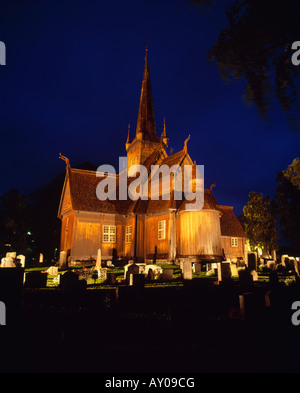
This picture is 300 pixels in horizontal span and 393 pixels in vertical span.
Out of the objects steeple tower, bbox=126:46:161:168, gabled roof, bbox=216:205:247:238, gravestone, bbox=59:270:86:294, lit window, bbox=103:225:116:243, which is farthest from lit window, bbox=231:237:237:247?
gravestone, bbox=59:270:86:294

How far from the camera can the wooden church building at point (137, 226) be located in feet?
79.5

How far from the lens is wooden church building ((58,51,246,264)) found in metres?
24.2

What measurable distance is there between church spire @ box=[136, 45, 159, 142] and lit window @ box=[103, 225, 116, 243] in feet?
54.5

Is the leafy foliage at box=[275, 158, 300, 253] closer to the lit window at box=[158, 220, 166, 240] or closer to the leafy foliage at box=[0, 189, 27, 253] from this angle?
the lit window at box=[158, 220, 166, 240]

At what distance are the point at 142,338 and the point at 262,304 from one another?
2903 mm

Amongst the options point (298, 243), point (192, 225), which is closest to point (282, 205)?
point (298, 243)

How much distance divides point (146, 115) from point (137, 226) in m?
21.5

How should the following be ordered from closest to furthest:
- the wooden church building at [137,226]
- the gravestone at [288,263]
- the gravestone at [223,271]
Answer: the gravestone at [223,271], the gravestone at [288,263], the wooden church building at [137,226]

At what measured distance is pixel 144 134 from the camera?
133 feet

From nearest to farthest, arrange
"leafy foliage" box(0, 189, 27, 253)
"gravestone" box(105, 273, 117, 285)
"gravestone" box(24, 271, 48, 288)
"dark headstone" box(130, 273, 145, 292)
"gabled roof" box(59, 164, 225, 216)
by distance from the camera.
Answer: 1. "dark headstone" box(130, 273, 145, 292)
2. "gravestone" box(24, 271, 48, 288)
3. "gravestone" box(105, 273, 117, 285)
4. "gabled roof" box(59, 164, 225, 216)
5. "leafy foliage" box(0, 189, 27, 253)

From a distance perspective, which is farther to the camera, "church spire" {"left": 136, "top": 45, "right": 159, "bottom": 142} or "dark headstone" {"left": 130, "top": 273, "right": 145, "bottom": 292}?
"church spire" {"left": 136, "top": 45, "right": 159, "bottom": 142}

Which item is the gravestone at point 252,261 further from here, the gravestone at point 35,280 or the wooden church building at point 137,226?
the gravestone at point 35,280

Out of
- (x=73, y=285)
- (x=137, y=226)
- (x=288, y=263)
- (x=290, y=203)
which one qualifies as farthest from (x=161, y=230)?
(x=290, y=203)

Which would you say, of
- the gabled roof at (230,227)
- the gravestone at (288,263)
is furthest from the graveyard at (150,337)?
the gabled roof at (230,227)
